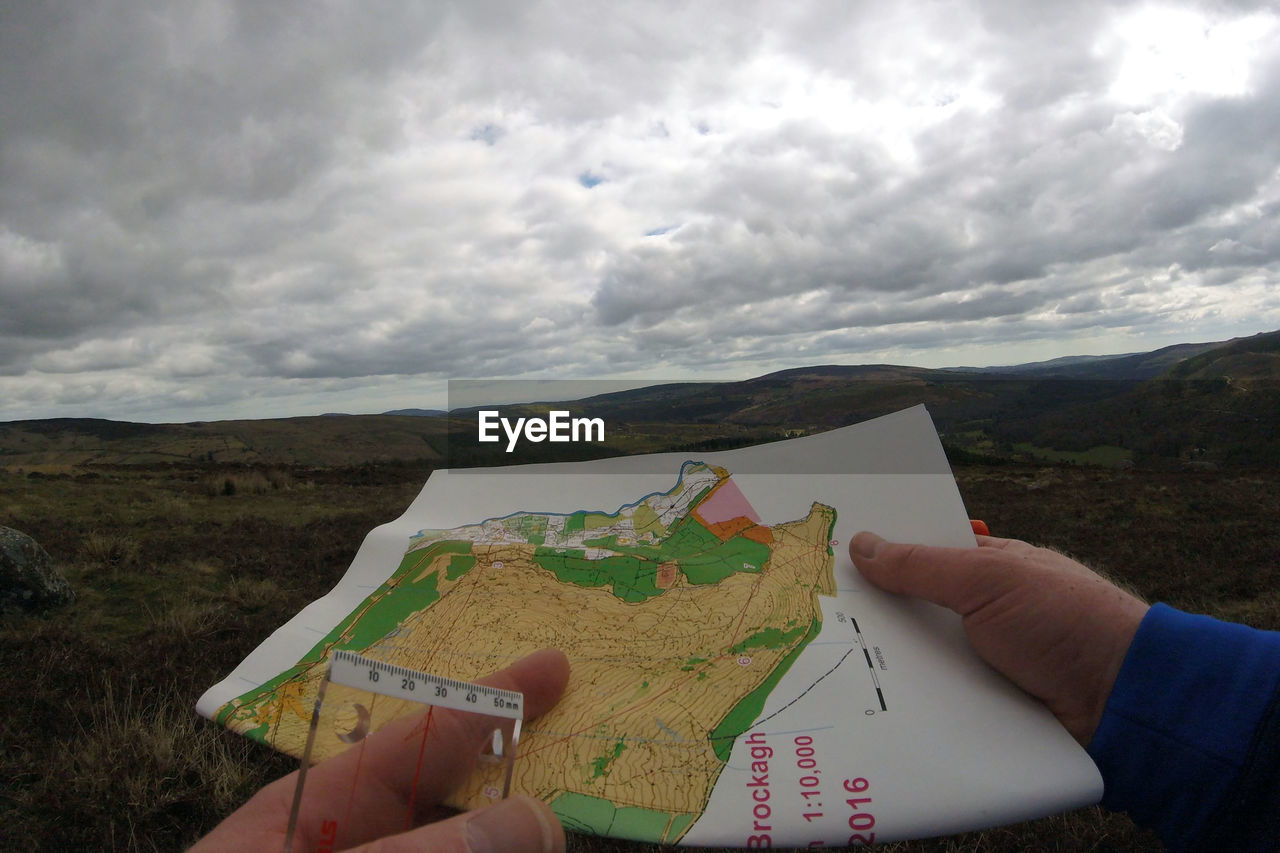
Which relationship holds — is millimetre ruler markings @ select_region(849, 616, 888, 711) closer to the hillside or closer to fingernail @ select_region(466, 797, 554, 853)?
fingernail @ select_region(466, 797, 554, 853)

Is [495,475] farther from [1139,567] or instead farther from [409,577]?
[1139,567]

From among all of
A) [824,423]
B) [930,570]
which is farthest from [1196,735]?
[824,423]

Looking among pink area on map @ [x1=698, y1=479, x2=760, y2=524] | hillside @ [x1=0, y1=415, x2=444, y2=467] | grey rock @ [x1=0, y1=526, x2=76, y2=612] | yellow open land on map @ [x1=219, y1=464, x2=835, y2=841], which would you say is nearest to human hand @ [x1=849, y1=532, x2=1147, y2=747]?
yellow open land on map @ [x1=219, y1=464, x2=835, y2=841]

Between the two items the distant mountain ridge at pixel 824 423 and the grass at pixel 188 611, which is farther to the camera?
the distant mountain ridge at pixel 824 423

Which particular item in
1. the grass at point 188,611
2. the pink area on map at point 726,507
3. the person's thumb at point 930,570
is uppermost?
the pink area on map at point 726,507

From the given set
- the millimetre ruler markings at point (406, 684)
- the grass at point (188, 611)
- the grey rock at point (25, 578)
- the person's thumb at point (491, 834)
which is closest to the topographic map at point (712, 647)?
the millimetre ruler markings at point (406, 684)

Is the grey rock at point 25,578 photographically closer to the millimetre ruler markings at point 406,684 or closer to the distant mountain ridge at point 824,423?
the distant mountain ridge at point 824,423

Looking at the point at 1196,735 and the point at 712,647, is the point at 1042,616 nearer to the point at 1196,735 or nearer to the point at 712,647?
the point at 1196,735
